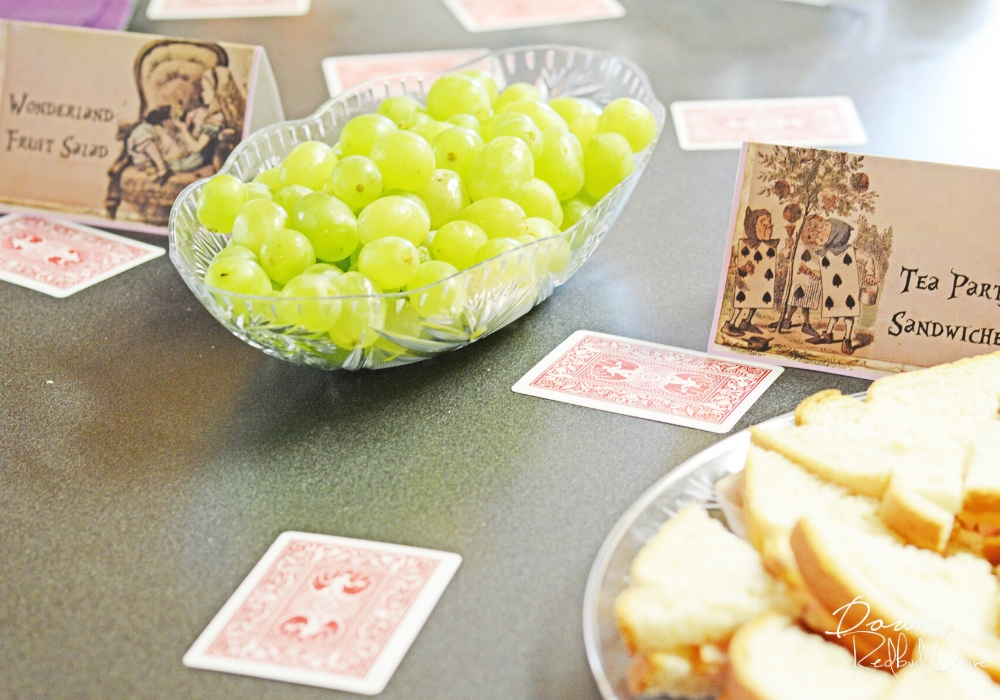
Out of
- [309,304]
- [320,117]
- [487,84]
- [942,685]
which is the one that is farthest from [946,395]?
[320,117]

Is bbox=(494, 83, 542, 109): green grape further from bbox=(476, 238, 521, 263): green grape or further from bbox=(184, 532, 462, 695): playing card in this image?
bbox=(184, 532, 462, 695): playing card

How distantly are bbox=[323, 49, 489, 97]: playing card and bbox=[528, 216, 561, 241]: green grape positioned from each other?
2.82 feet

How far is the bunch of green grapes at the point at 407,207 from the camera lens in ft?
2.74

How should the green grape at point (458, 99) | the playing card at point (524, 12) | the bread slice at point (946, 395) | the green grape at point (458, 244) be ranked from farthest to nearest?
the playing card at point (524, 12)
the green grape at point (458, 99)
the green grape at point (458, 244)
the bread slice at point (946, 395)

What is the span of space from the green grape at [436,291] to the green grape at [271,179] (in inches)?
9.4

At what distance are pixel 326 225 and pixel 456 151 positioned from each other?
7.1 inches

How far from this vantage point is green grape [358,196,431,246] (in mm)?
865

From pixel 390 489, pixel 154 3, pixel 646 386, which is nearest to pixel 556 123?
pixel 646 386

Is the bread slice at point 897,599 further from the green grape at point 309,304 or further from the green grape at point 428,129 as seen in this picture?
the green grape at point 428,129

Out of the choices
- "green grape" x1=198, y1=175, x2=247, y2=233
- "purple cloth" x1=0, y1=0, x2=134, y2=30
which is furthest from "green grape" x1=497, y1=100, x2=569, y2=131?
"purple cloth" x1=0, y1=0, x2=134, y2=30

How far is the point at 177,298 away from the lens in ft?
3.68

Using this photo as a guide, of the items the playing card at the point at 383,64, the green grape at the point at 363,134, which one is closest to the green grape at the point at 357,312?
the green grape at the point at 363,134

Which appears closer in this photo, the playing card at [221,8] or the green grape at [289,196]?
the green grape at [289,196]

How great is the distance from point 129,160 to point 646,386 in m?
0.76
